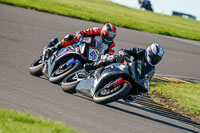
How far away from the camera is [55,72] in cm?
877

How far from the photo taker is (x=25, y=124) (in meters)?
5.03

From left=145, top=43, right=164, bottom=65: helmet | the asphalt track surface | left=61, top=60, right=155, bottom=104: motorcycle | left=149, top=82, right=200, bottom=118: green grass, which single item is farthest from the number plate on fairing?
left=149, top=82, right=200, bottom=118: green grass

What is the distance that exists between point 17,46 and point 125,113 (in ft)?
17.8

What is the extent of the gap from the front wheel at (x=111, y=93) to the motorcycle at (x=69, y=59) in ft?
3.29

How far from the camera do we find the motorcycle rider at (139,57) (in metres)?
7.65

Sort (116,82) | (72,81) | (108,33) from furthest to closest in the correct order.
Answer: (108,33)
(72,81)
(116,82)

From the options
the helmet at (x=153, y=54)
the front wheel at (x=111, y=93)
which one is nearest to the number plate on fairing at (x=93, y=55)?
the front wheel at (x=111, y=93)

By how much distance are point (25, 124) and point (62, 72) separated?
3.58 meters

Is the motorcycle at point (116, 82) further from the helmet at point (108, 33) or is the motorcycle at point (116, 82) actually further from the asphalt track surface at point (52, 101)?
the helmet at point (108, 33)

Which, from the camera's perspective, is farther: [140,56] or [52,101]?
[140,56]

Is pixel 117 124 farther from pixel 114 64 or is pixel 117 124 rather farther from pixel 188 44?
pixel 188 44

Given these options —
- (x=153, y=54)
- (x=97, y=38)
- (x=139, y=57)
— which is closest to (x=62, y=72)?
(x=97, y=38)

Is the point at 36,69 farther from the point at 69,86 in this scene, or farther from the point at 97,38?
the point at 97,38

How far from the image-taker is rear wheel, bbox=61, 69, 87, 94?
26.6 ft
